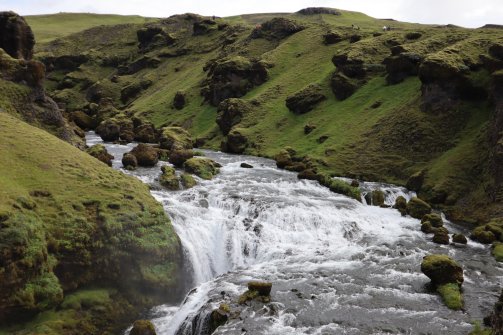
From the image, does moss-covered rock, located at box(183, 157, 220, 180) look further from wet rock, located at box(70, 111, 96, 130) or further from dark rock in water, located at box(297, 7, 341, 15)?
dark rock in water, located at box(297, 7, 341, 15)

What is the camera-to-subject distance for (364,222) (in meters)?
39.3

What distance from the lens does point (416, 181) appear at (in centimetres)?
4928

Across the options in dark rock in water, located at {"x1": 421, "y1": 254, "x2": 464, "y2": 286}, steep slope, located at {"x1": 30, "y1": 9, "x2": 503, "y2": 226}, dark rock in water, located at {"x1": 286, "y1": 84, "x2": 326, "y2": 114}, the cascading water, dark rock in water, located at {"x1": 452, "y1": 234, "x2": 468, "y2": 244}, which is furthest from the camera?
dark rock in water, located at {"x1": 286, "y1": 84, "x2": 326, "y2": 114}

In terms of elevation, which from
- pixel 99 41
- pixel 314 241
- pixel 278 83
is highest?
pixel 99 41

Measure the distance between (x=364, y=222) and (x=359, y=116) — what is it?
3207 centimetres

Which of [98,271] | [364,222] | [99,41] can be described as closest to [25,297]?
[98,271]

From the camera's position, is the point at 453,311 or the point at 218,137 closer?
the point at 453,311

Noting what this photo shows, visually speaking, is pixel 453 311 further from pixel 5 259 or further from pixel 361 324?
pixel 5 259

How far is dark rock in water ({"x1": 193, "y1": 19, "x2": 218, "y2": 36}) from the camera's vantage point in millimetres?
151250

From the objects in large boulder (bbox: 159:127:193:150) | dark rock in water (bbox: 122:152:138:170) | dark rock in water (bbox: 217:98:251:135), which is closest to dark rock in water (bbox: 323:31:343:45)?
dark rock in water (bbox: 217:98:251:135)

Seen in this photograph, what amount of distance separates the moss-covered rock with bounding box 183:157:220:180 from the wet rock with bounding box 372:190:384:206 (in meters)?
17.4

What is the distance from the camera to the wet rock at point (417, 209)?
1636 inches

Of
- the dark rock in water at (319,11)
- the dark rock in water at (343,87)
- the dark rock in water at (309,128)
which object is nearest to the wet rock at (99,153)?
the dark rock in water at (309,128)

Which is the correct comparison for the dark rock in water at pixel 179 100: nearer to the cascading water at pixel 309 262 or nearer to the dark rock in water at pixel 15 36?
the dark rock in water at pixel 15 36
